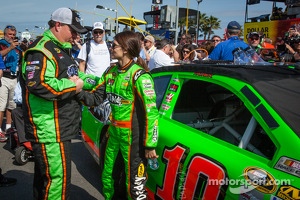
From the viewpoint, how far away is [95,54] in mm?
5270

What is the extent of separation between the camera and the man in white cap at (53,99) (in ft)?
6.57

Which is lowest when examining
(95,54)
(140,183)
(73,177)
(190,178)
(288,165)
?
(73,177)

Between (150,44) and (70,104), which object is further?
(150,44)

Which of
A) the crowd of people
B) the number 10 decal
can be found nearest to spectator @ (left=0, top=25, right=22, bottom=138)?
the crowd of people

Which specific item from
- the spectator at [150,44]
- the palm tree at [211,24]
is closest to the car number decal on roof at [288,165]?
the spectator at [150,44]

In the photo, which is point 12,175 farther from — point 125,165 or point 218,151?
point 218,151

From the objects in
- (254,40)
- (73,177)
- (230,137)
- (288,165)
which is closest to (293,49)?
(254,40)

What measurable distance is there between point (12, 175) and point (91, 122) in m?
1.33

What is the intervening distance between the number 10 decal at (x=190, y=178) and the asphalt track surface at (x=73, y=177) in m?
1.23

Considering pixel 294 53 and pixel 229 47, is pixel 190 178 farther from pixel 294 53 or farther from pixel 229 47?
pixel 294 53

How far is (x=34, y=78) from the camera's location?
6.49 feet

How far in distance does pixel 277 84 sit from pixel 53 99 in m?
1.50

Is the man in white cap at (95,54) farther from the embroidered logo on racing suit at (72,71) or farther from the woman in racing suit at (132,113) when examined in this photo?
the embroidered logo on racing suit at (72,71)

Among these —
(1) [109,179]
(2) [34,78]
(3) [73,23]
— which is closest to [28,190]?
(1) [109,179]
